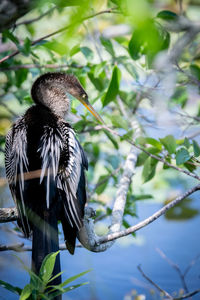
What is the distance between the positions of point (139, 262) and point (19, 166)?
6.88 ft

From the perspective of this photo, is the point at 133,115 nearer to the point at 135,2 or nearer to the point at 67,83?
the point at 67,83

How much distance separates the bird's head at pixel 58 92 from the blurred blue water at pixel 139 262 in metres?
1.12

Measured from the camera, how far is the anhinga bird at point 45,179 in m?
1.64

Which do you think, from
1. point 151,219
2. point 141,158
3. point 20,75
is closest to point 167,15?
point 141,158

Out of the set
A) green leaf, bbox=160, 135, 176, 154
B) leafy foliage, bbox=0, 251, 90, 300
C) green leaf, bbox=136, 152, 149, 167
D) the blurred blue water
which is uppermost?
green leaf, bbox=160, 135, 176, 154

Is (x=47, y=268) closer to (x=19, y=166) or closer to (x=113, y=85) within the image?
(x=19, y=166)

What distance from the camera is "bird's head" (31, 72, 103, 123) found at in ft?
7.27

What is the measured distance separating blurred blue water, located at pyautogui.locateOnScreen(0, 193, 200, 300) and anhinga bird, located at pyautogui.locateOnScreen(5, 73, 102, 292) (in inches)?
40.4

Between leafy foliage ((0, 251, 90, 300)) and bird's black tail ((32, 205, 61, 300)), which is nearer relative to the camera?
leafy foliage ((0, 251, 90, 300))

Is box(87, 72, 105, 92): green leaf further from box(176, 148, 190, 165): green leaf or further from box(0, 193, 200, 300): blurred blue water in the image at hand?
box(0, 193, 200, 300): blurred blue water

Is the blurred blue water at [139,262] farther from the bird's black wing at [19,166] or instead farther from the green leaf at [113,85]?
the green leaf at [113,85]

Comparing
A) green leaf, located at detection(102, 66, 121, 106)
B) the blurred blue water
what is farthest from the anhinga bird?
the blurred blue water

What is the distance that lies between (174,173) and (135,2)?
4.08 m

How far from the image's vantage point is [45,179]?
5.46ft
